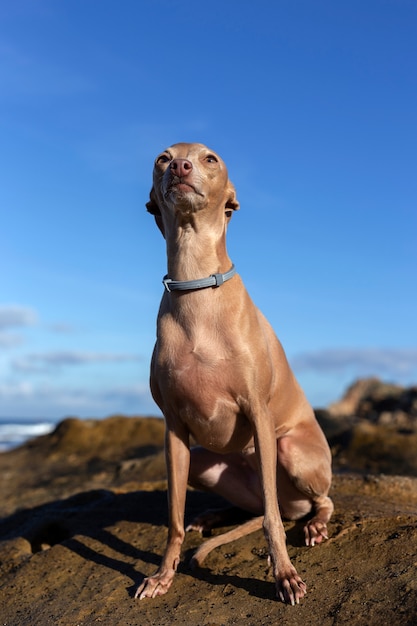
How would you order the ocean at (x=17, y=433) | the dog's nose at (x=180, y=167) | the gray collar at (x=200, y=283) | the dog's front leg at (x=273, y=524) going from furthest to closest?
the ocean at (x=17, y=433)
the gray collar at (x=200, y=283)
the dog's nose at (x=180, y=167)
the dog's front leg at (x=273, y=524)

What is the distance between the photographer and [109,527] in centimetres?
612

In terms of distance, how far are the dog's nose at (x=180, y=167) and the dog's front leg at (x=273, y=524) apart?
5.90ft

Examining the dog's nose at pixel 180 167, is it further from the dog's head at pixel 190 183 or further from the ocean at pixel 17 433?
the ocean at pixel 17 433

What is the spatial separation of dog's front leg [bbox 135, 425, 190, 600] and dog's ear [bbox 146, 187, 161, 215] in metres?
1.68

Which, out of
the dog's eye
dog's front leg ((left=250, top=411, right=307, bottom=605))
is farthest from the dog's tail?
the dog's eye

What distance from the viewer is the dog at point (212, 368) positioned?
4.59 metres

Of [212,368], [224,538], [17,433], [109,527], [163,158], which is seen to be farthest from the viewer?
[17,433]

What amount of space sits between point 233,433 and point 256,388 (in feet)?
1.49

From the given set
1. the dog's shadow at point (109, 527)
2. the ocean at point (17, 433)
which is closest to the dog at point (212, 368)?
the dog's shadow at point (109, 527)

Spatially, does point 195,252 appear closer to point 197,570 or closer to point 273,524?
point 273,524

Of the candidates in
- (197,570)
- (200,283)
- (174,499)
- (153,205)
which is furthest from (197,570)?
(153,205)

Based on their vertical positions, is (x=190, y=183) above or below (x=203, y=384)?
above

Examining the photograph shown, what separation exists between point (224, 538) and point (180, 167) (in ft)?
9.46

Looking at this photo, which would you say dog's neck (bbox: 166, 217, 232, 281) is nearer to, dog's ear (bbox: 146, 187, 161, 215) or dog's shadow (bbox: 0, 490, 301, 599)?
dog's ear (bbox: 146, 187, 161, 215)
